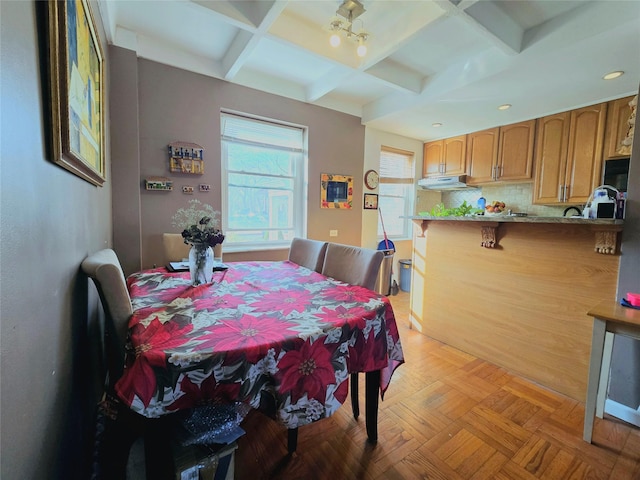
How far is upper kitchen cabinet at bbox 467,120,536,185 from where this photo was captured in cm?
346

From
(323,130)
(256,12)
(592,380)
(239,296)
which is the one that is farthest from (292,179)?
(592,380)

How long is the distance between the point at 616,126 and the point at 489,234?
7.00ft

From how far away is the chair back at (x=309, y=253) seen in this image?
2.12 m

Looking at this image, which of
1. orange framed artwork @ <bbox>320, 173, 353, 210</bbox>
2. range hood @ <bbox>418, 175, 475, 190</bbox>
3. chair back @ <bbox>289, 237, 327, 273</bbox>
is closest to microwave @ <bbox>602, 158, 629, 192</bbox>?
range hood @ <bbox>418, 175, 475, 190</bbox>

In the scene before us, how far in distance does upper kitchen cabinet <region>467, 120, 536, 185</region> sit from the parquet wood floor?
277 cm

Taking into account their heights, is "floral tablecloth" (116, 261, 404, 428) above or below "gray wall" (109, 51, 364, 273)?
below

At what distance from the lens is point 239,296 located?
1.38 meters

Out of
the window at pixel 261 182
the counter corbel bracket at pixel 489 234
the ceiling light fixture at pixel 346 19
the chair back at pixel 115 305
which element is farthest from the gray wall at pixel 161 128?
the counter corbel bracket at pixel 489 234

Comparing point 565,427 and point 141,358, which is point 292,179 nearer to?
point 141,358

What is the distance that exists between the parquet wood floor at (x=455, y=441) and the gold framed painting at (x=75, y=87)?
1.47 metres

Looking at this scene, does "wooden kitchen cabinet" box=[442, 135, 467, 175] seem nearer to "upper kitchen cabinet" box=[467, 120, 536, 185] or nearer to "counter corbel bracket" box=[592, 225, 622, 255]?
"upper kitchen cabinet" box=[467, 120, 536, 185]

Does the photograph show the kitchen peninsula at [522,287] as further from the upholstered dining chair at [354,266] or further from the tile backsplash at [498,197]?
the tile backsplash at [498,197]

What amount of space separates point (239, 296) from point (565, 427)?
1967mm

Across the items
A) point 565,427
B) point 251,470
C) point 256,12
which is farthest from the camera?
point 256,12
